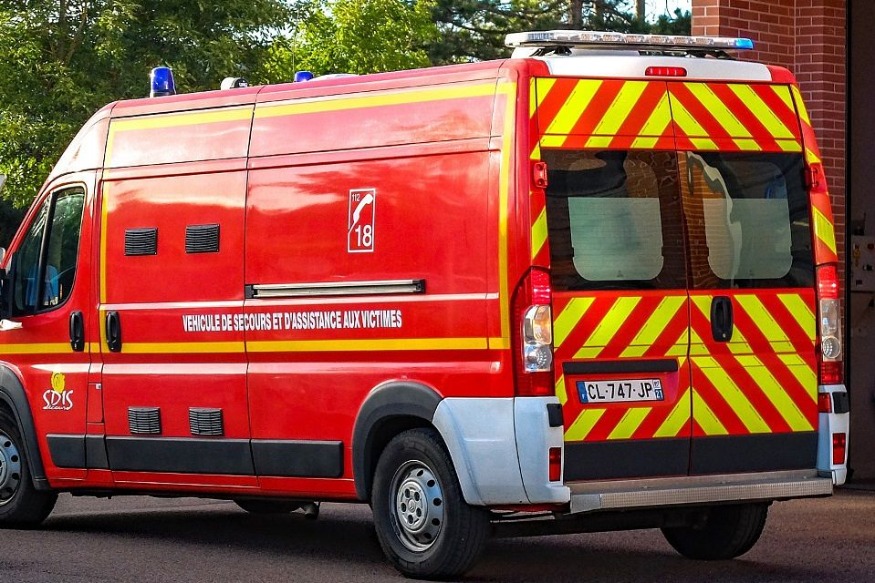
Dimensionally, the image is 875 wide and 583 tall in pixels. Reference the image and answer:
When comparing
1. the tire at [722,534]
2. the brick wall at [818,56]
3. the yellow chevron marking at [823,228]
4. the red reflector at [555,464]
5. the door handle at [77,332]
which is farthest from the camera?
the brick wall at [818,56]

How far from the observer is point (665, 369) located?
30.3ft

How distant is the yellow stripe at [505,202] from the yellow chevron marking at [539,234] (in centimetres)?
13

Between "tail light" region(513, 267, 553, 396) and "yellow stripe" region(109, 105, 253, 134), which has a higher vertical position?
"yellow stripe" region(109, 105, 253, 134)

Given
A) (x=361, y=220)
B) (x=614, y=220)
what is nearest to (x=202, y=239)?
(x=361, y=220)

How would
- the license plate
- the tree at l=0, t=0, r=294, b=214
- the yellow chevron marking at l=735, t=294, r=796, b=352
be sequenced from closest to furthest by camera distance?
the license plate
the yellow chevron marking at l=735, t=294, r=796, b=352
the tree at l=0, t=0, r=294, b=214

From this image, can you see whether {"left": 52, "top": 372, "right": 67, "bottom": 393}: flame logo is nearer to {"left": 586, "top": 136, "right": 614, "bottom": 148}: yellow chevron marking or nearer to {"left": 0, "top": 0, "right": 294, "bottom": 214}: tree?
{"left": 586, "top": 136, "right": 614, "bottom": 148}: yellow chevron marking

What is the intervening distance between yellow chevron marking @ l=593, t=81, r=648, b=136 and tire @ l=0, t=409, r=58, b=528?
14.9ft

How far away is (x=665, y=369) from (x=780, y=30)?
21.6 feet

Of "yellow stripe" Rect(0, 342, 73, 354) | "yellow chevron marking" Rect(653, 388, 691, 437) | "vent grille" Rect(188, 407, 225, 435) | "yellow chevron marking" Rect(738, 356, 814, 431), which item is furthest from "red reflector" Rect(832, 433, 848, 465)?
"yellow stripe" Rect(0, 342, 73, 354)

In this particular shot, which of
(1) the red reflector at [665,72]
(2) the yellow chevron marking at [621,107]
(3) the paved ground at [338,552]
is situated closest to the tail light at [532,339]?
(2) the yellow chevron marking at [621,107]

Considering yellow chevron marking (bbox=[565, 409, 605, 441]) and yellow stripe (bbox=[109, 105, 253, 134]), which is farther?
yellow stripe (bbox=[109, 105, 253, 134])

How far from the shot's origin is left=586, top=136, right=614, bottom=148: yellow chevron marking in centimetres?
916

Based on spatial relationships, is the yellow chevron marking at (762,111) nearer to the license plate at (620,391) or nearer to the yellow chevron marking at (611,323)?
the yellow chevron marking at (611,323)

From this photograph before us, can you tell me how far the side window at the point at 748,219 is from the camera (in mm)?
9438
